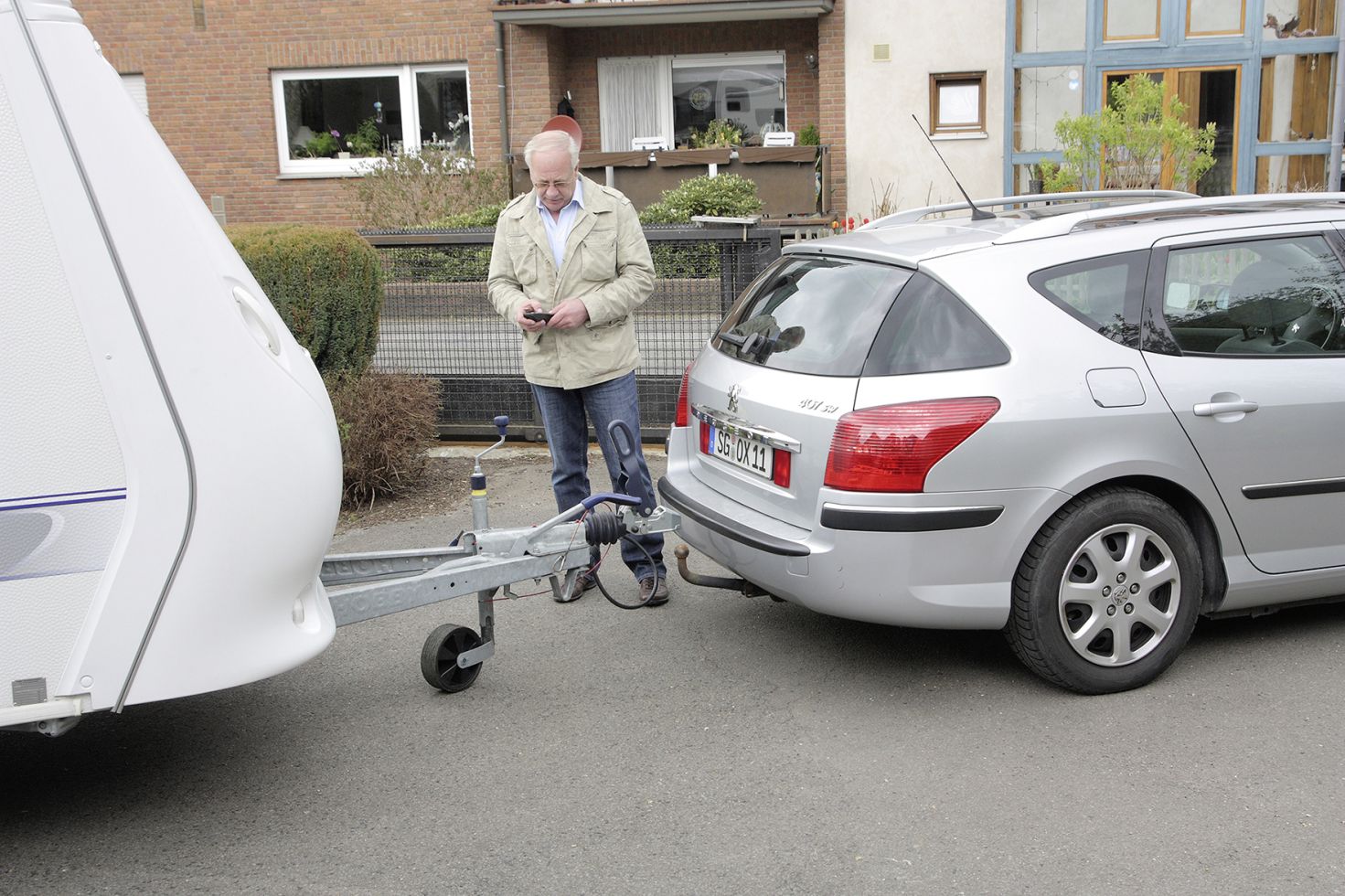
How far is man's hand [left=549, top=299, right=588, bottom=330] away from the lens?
502 centimetres

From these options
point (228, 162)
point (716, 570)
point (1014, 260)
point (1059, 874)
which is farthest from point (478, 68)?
point (1059, 874)

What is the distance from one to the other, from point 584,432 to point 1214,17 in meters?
14.2

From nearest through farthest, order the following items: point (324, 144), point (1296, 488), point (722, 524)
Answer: point (1296, 488) < point (722, 524) < point (324, 144)

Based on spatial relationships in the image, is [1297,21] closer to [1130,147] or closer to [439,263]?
[1130,147]

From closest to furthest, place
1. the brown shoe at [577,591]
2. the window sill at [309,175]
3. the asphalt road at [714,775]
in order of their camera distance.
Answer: the asphalt road at [714,775] → the brown shoe at [577,591] → the window sill at [309,175]

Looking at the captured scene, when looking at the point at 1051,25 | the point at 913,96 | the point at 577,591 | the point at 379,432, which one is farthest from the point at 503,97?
the point at 577,591

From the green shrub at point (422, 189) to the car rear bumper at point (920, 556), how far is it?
12847 mm

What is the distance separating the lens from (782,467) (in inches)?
168

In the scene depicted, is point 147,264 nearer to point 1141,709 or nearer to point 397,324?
point 1141,709

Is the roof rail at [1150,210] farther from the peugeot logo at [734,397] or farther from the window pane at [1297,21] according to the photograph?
the window pane at [1297,21]

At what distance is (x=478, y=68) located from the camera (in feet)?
58.6

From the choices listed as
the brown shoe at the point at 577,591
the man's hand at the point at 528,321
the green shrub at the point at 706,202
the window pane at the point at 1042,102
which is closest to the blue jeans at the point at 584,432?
the brown shoe at the point at 577,591

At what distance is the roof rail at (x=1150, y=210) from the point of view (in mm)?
4297

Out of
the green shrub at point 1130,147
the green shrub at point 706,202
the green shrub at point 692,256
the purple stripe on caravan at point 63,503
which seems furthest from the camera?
the green shrub at point 706,202
